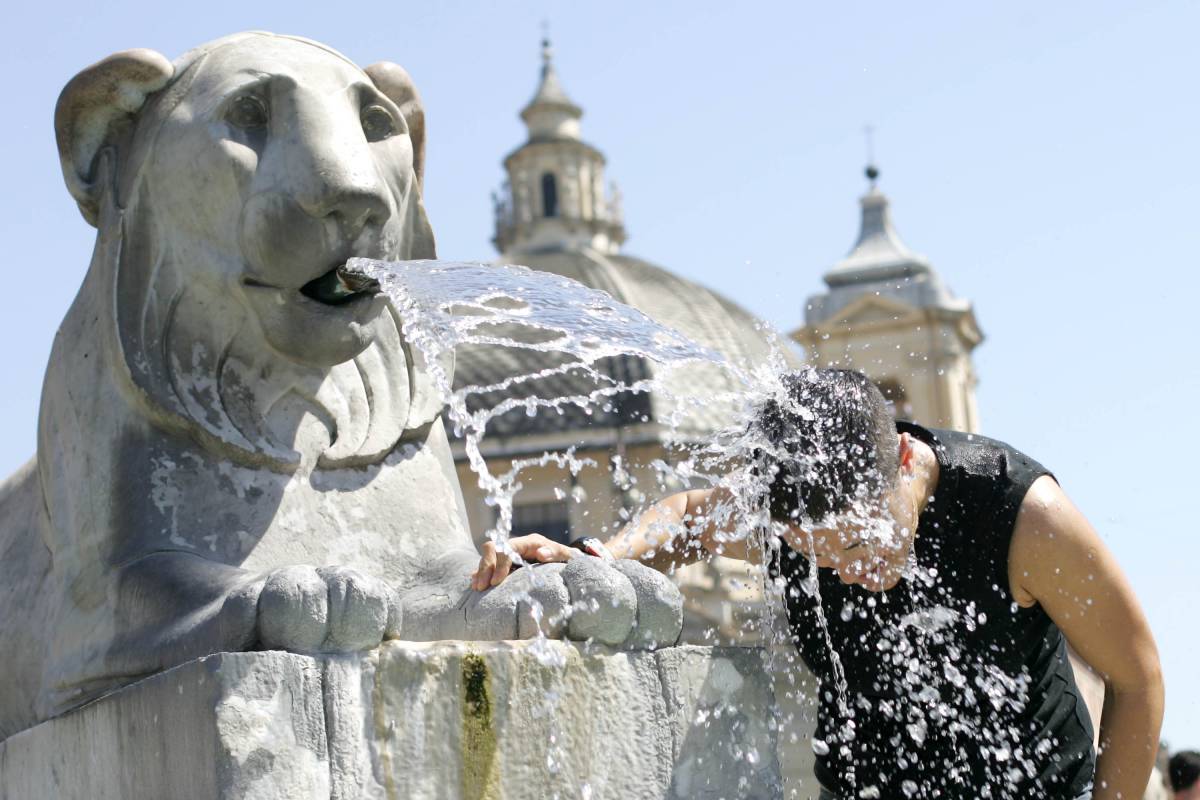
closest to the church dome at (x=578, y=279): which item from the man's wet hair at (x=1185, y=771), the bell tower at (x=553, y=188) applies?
the bell tower at (x=553, y=188)

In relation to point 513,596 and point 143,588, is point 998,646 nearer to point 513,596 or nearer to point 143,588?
point 513,596

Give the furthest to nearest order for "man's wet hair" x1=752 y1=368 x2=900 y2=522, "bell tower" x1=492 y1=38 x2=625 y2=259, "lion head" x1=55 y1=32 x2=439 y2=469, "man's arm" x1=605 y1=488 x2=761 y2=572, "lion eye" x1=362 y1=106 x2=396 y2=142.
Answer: "bell tower" x1=492 y1=38 x2=625 y2=259 → "lion eye" x1=362 y1=106 x2=396 y2=142 → "man's arm" x1=605 y1=488 x2=761 y2=572 → "lion head" x1=55 y1=32 x2=439 y2=469 → "man's wet hair" x1=752 y1=368 x2=900 y2=522

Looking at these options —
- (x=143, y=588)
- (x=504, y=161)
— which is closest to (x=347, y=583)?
(x=143, y=588)

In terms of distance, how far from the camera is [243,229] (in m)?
3.76

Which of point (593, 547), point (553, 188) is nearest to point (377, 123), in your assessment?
point (593, 547)

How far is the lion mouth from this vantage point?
3836mm

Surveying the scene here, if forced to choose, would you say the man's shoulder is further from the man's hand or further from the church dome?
the church dome

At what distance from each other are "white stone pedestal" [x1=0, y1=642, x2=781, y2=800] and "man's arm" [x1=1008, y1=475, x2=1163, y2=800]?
21.2 inches

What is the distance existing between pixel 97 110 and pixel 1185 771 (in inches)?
154

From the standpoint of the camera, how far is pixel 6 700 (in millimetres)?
4051

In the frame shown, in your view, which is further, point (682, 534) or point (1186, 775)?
point (1186, 775)

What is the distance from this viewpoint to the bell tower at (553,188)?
60.7 m

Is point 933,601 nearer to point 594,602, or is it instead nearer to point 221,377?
point 594,602

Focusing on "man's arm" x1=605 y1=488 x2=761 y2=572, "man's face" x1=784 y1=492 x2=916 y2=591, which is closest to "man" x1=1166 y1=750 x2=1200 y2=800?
"man's arm" x1=605 y1=488 x2=761 y2=572
